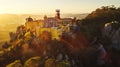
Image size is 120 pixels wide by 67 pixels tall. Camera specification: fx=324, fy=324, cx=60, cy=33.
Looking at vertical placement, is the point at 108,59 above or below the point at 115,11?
below

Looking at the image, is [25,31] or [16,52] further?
[25,31]

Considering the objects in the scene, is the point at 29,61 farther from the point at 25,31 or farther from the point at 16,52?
the point at 25,31

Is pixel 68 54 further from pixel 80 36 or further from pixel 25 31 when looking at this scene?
pixel 25 31

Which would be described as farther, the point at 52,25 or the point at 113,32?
the point at 52,25

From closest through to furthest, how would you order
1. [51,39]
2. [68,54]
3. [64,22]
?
[68,54]
[51,39]
[64,22]

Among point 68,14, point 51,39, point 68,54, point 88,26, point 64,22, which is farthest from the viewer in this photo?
point 68,14

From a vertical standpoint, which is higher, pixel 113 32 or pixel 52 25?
pixel 52 25

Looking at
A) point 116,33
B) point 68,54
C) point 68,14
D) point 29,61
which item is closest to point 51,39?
point 68,54

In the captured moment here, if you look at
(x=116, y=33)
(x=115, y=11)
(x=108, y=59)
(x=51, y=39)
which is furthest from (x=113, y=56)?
(x=115, y=11)
